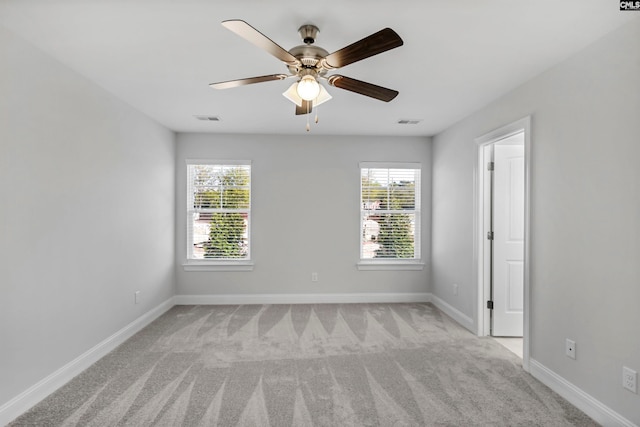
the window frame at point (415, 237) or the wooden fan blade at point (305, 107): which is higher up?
the wooden fan blade at point (305, 107)

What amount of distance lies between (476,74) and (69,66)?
3.31m

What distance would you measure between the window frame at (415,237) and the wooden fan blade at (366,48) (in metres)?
3.22

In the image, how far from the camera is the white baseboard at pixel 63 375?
7.25 ft

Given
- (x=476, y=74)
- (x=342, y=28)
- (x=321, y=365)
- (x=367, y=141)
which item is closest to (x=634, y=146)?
(x=476, y=74)

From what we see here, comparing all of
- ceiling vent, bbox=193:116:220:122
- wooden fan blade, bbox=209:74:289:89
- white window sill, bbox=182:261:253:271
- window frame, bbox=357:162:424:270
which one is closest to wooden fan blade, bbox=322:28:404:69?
wooden fan blade, bbox=209:74:289:89

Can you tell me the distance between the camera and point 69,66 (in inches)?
107

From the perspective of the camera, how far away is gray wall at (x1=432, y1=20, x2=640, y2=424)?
6.72 ft

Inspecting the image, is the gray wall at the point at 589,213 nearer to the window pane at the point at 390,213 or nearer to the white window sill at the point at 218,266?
the window pane at the point at 390,213

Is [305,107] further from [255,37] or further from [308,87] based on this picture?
[255,37]

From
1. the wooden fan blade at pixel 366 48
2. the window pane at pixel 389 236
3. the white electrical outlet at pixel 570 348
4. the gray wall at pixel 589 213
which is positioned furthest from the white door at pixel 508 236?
the wooden fan blade at pixel 366 48

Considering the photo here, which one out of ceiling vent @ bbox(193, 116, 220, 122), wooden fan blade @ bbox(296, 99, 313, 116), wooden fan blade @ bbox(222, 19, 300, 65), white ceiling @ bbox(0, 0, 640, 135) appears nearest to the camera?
wooden fan blade @ bbox(222, 19, 300, 65)

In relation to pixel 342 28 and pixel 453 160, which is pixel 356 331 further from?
pixel 342 28

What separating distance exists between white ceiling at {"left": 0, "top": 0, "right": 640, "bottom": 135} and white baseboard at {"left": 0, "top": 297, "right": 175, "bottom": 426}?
2.41 metres

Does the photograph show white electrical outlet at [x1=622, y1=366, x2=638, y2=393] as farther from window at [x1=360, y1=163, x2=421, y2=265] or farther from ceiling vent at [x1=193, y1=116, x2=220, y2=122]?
ceiling vent at [x1=193, y1=116, x2=220, y2=122]
